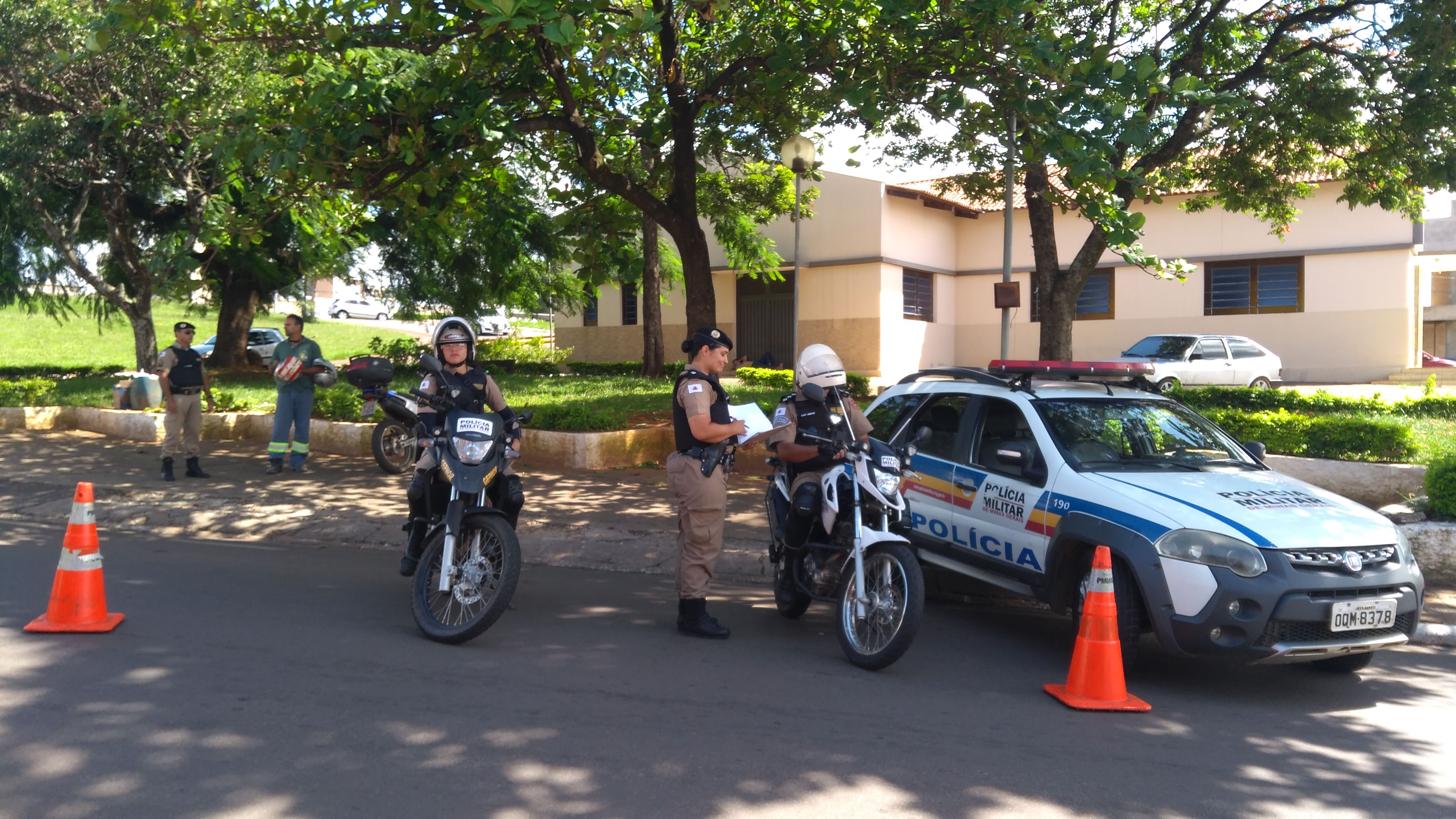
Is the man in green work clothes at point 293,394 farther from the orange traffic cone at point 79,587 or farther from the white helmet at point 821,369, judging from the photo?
the white helmet at point 821,369

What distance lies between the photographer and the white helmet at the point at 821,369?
6281 millimetres

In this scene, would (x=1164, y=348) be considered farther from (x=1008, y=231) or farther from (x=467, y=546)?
(x=467, y=546)

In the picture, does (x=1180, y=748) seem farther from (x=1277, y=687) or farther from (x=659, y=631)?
(x=659, y=631)

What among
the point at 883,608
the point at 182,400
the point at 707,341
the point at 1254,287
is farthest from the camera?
the point at 1254,287

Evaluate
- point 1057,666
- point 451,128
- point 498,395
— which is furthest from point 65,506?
point 1057,666

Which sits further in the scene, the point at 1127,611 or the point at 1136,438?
the point at 1136,438

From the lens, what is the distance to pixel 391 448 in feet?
39.5

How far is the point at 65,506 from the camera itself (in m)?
10.3

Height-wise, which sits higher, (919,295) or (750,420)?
(919,295)

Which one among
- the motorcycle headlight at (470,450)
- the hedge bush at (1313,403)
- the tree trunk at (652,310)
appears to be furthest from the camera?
the tree trunk at (652,310)

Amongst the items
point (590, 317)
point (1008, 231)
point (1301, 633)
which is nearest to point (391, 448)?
point (1008, 231)

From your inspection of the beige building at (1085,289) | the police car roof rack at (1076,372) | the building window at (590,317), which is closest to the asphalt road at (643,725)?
the police car roof rack at (1076,372)

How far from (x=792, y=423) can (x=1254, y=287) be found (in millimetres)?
22480

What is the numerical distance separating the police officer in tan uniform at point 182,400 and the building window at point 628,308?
737 inches
